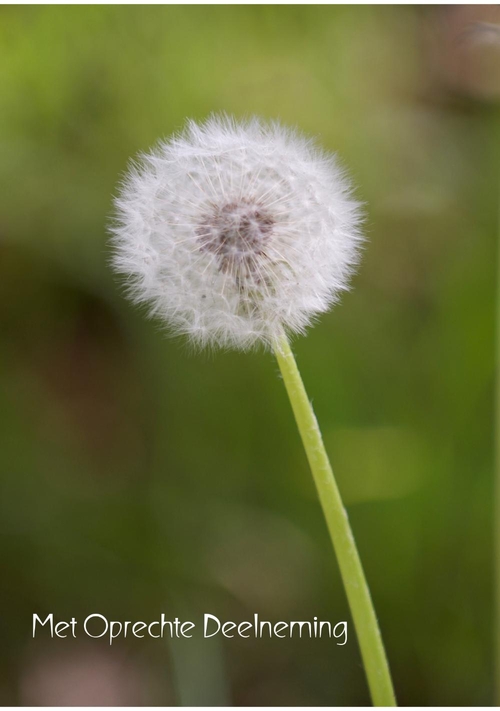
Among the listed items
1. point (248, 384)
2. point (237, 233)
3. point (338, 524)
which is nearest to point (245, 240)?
→ point (237, 233)

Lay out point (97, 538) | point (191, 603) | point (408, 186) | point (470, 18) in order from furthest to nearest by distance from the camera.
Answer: point (408, 186) < point (470, 18) < point (97, 538) < point (191, 603)

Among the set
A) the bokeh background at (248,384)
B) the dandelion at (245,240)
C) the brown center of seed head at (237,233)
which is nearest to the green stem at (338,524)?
the dandelion at (245,240)

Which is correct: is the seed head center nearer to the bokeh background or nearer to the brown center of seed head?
the brown center of seed head

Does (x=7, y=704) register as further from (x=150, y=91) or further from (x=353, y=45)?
(x=353, y=45)

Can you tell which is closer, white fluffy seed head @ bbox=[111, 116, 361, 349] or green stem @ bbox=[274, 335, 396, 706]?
green stem @ bbox=[274, 335, 396, 706]

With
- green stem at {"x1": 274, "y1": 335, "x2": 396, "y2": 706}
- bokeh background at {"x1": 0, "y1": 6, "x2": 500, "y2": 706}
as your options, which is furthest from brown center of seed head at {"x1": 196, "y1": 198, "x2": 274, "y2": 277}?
bokeh background at {"x1": 0, "y1": 6, "x2": 500, "y2": 706}

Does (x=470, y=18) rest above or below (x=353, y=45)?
below

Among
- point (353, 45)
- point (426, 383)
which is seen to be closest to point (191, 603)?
point (426, 383)
